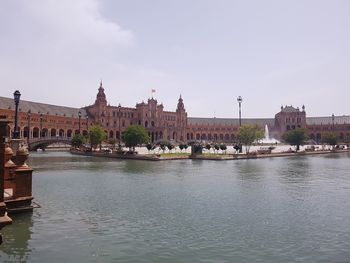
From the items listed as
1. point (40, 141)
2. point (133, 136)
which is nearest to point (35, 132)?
point (40, 141)

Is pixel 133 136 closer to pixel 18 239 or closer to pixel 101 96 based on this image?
pixel 18 239

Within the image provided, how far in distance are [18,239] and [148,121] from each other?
15111 centimetres

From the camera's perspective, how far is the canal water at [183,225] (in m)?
12.8

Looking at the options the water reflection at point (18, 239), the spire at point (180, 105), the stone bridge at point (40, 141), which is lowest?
the water reflection at point (18, 239)

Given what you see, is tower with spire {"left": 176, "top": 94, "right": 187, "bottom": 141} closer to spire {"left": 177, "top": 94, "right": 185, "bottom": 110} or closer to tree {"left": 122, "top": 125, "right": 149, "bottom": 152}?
spire {"left": 177, "top": 94, "right": 185, "bottom": 110}

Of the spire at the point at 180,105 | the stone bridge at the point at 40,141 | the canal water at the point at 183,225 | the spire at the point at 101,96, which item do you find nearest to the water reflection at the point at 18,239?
the canal water at the point at 183,225

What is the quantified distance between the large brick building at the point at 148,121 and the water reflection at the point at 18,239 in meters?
95.9

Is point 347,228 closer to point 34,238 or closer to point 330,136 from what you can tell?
point 34,238

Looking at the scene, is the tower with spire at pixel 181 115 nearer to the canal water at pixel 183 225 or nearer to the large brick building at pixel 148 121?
the large brick building at pixel 148 121

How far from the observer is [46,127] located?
124 meters

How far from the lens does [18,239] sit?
14523mm

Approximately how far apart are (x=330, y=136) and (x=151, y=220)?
10000cm

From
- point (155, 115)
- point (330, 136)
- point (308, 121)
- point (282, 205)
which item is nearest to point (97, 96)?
point (155, 115)

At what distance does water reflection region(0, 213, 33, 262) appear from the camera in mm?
12586
